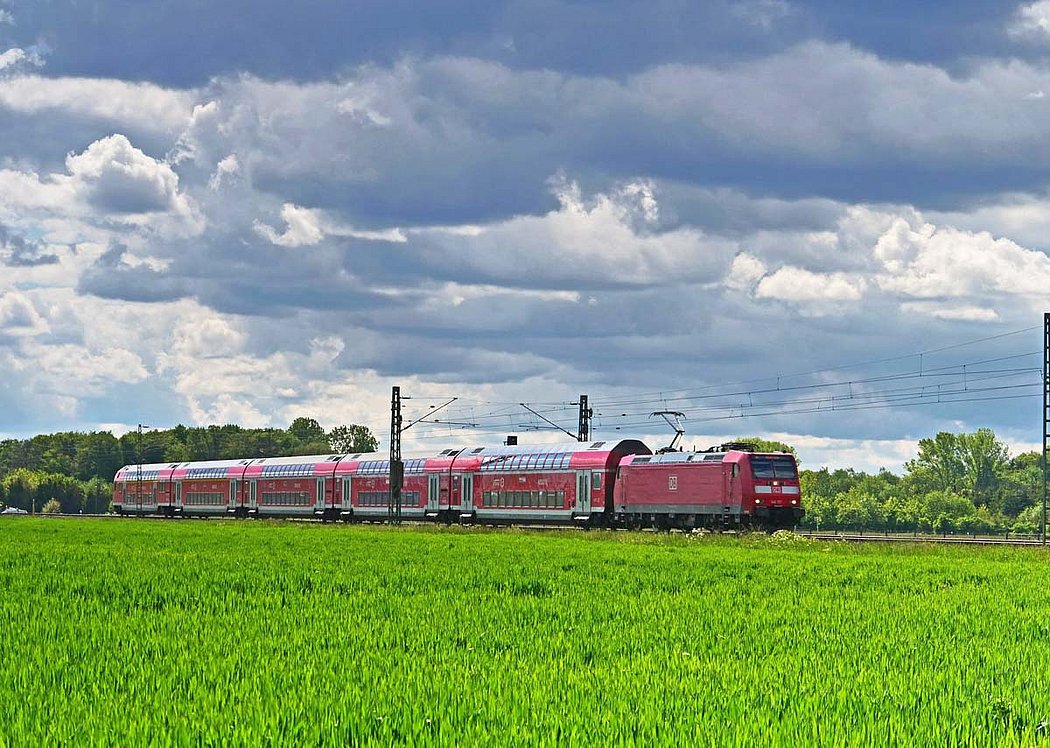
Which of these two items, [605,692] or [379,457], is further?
[379,457]

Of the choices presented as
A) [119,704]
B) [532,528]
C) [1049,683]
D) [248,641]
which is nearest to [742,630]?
[1049,683]

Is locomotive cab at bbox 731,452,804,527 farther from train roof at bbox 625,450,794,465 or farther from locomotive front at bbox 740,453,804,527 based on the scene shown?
train roof at bbox 625,450,794,465

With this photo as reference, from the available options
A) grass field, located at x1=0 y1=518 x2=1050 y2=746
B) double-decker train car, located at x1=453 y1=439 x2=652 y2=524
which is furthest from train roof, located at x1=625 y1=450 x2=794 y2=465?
grass field, located at x1=0 y1=518 x2=1050 y2=746

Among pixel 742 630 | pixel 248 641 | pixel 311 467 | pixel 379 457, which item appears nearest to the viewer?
pixel 248 641

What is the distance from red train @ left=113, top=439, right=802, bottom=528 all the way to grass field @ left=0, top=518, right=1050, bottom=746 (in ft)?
102

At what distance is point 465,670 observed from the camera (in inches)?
569

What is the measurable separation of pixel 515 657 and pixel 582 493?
2220 inches

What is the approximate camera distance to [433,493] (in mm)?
84750

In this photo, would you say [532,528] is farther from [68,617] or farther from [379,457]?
→ [68,617]

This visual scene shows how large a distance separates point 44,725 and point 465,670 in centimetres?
464

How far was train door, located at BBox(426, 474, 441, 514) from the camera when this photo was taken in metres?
84.2

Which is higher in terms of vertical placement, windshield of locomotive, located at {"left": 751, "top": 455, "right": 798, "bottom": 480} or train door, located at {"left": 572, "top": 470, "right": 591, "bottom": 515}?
windshield of locomotive, located at {"left": 751, "top": 455, "right": 798, "bottom": 480}

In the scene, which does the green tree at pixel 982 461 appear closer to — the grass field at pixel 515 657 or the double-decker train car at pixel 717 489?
the double-decker train car at pixel 717 489

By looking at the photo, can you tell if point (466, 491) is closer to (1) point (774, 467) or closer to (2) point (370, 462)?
(2) point (370, 462)
